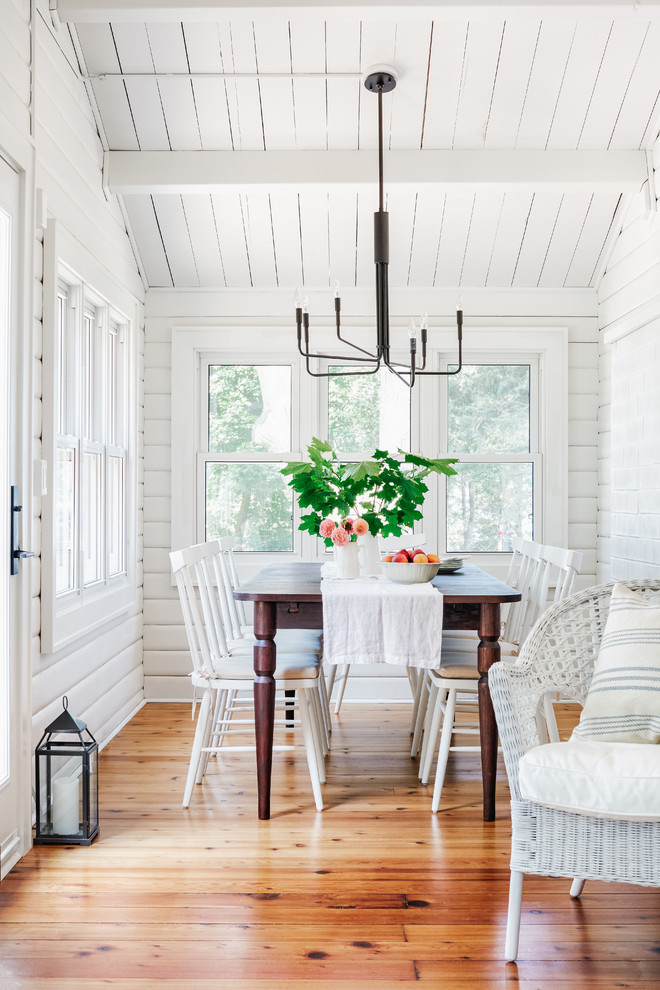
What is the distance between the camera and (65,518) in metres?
3.53

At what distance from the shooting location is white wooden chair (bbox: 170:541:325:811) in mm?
3092

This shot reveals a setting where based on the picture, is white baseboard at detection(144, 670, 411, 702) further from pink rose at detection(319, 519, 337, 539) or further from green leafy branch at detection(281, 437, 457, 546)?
pink rose at detection(319, 519, 337, 539)

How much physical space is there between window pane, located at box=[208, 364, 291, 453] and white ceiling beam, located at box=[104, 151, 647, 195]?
3.98 ft

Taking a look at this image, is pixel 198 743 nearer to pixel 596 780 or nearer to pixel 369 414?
pixel 596 780

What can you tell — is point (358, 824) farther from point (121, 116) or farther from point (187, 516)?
point (121, 116)

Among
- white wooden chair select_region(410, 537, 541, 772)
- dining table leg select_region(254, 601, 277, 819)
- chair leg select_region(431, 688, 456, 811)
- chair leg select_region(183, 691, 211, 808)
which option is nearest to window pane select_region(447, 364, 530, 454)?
white wooden chair select_region(410, 537, 541, 772)

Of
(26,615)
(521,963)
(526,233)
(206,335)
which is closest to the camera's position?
(521,963)

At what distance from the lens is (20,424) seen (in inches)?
107

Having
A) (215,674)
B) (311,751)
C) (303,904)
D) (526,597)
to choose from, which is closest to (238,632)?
(215,674)

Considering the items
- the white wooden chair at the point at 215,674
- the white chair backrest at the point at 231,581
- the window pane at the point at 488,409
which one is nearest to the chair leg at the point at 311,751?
the white wooden chair at the point at 215,674

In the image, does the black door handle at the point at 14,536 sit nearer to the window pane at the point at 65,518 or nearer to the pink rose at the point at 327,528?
the window pane at the point at 65,518

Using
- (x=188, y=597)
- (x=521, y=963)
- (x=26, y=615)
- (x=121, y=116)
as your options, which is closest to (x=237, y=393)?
(x=121, y=116)

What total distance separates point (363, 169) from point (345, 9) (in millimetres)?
1034

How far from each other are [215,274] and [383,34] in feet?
5.68
